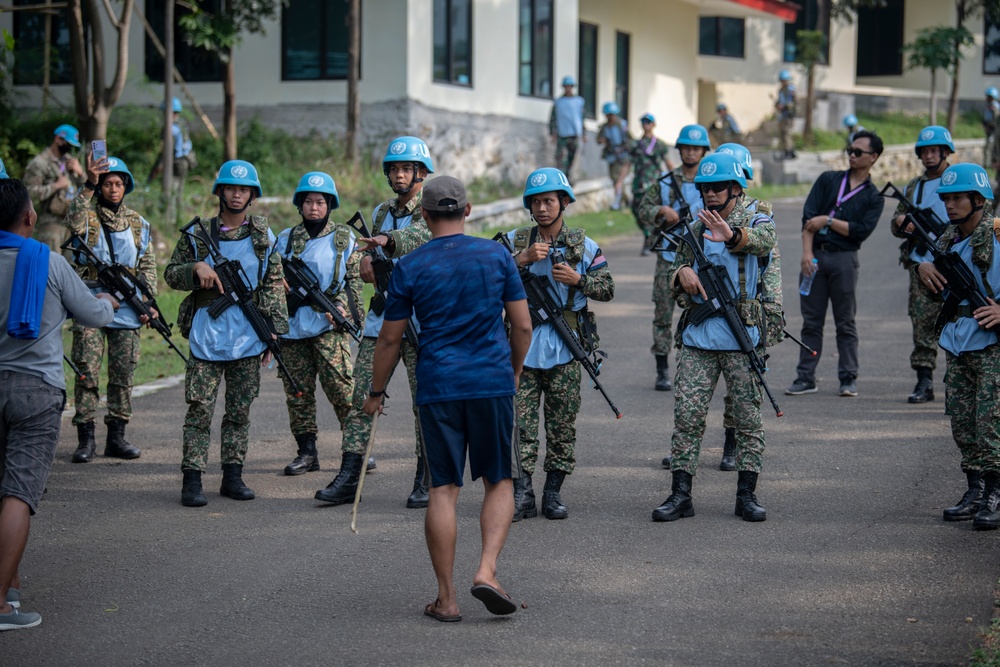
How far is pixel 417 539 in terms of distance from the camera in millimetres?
6629

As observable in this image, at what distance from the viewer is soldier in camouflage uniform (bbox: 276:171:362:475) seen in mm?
7926

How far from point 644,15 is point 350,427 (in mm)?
23606

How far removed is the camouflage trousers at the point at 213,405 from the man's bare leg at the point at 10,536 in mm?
2017

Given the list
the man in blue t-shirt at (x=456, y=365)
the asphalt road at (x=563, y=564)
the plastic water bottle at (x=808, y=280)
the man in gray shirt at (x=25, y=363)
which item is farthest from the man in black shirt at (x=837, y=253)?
the man in gray shirt at (x=25, y=363)

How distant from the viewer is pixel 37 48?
21.1 m

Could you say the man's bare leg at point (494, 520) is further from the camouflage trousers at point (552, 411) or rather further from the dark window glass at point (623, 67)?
the dark window glass at point (623, 67)

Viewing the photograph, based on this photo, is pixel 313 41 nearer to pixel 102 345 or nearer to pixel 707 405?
pixel 102 345

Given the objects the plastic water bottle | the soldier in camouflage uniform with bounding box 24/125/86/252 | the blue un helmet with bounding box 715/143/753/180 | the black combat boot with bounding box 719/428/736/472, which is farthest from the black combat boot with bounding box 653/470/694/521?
the soldier in camouflage uniform with bounding box 24/125/86/252

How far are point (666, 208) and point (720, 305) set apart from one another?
2.97 metres

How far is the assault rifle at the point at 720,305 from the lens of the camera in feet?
22.4

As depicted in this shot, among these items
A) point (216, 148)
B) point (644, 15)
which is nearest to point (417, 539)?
point (216, 148)

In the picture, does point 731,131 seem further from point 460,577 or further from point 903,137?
point 460,577

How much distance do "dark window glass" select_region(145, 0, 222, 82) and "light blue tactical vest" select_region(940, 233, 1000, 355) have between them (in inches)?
616

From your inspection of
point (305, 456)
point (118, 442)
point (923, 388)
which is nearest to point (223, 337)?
point (305, 456)
